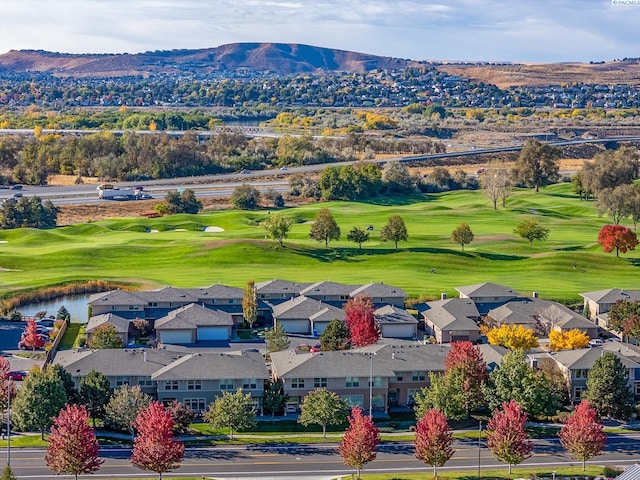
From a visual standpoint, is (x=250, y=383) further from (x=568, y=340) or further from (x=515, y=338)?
(x=568, y=340)

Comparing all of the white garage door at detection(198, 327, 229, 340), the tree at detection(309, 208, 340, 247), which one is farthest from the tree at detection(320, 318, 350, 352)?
the tree at detection(309, 208, 340, 247)

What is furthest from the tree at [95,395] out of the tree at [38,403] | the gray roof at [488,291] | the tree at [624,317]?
the tree at [624,317]

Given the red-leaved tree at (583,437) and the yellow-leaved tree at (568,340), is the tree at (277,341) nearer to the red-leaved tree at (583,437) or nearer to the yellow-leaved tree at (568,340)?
the yellow-leaved tree at (568,340)

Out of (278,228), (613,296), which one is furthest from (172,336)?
(613,296)

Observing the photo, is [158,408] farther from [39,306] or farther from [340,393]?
[39,306]

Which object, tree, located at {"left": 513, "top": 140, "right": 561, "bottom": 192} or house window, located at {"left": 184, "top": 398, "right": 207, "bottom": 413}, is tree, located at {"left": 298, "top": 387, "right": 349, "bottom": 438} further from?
tree, located at {"left": 513, "top": 140, "right": 561, "bottom": 192}

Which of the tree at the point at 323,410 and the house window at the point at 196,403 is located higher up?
the tree at the point at 323,410
